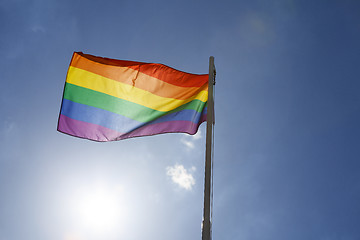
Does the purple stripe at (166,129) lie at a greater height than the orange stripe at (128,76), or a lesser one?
lesser

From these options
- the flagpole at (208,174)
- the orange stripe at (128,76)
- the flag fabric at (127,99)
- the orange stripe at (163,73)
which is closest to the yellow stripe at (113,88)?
the flag fabric at (127,99)

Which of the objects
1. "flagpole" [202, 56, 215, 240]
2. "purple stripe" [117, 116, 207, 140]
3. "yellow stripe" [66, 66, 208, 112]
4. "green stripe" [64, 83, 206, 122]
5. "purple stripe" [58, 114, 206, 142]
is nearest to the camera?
"flagpole" [202, 56, 215, 240]

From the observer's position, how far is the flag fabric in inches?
372

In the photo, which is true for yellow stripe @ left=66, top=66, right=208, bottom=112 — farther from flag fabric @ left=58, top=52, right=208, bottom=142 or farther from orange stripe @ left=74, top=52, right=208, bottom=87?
orange stripe @ left=74, top=52, right=208, bottom=87

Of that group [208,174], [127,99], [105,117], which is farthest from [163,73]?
[208,174]

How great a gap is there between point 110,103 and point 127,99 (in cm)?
50

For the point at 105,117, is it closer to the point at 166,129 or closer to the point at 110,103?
the point at 110,103

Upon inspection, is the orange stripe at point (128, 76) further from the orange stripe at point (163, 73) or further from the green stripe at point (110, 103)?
the green stripe at point (110, 103)

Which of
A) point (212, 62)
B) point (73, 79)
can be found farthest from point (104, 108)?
point (212, 62)

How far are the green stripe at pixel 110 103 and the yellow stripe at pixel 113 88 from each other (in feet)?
0.38

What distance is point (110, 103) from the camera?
32.8 feet

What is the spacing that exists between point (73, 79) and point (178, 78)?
3.05m

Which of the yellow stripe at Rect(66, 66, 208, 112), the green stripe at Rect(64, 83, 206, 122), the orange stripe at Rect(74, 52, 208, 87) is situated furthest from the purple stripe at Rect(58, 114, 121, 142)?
the orange stripe at Rect(74, 52, 208, 87)

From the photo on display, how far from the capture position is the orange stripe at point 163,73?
960 centimetres
